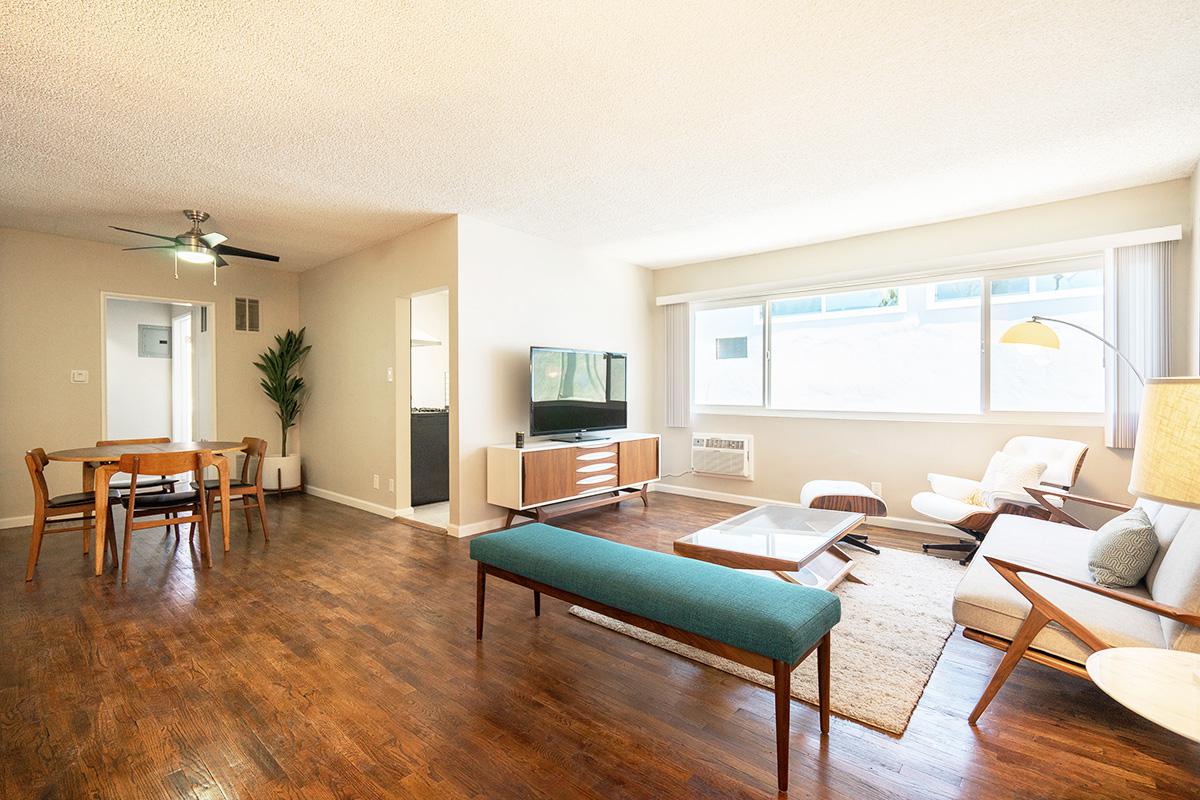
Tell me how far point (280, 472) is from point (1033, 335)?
6.97 metres

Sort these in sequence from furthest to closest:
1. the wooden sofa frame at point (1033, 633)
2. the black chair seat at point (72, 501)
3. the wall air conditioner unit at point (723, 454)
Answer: the wall air conditioner unit at point (723, 454) < the black chair seat at point (72, 501) < the wooden sofa frame at point (1033, 633)

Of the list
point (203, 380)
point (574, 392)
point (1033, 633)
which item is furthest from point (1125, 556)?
point (203, 380)

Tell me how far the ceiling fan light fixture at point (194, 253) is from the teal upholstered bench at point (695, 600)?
11.4 feet

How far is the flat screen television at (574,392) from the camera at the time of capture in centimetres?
472

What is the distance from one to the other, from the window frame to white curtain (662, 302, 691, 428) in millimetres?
379

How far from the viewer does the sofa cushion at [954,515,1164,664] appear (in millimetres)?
1752

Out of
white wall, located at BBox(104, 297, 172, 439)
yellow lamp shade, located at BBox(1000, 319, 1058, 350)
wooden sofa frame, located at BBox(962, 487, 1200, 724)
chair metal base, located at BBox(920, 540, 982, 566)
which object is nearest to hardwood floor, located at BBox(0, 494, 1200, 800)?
wooden sofa frame, located at BBox(962, 487, 1200, 724)

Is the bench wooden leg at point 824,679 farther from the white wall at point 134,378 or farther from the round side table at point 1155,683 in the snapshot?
the white wall at point 134,378

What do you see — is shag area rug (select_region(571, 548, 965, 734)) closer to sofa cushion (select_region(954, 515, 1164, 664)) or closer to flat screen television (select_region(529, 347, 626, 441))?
sofa cushion (select_region(954, 515, 1164, 664))

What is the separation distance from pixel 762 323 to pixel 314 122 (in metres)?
4.32

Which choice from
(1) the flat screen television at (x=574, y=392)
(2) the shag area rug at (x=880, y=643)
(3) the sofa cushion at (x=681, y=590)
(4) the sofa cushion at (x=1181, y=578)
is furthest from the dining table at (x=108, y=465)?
(4) the sofa cushion at (x=1181, y=578)

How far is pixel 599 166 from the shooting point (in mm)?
3391

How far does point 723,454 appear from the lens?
568 centimetres

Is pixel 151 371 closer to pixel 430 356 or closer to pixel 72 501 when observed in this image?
pixel 430 356
